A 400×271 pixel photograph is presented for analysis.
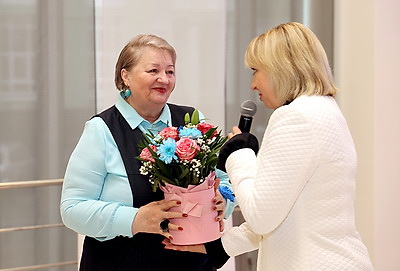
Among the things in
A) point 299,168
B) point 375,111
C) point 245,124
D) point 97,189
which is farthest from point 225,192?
point 375,111

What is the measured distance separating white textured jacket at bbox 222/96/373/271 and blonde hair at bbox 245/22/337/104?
0.05 m

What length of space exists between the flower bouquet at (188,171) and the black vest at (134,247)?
79 mm

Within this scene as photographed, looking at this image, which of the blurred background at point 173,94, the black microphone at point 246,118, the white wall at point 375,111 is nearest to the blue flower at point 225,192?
the black microphone at point 246,118

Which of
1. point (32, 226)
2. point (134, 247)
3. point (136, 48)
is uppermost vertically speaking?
point (136, 48)

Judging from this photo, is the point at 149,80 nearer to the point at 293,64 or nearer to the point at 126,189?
the point at 126,189

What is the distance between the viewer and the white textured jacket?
1.50m

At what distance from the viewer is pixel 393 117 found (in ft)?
10.8

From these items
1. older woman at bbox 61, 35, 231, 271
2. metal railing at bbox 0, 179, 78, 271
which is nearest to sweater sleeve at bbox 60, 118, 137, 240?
older woman at bbox 61, 35, 231, 271

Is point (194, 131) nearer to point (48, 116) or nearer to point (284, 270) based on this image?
point (284, 270)

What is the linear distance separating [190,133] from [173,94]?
1399mm

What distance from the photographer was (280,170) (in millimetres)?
1504

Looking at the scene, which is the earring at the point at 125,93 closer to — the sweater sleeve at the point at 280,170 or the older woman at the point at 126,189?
the older woman at the point at 126,189

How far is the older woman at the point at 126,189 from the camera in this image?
6.08 ft

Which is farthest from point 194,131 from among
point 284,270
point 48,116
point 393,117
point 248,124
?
point 393,117
